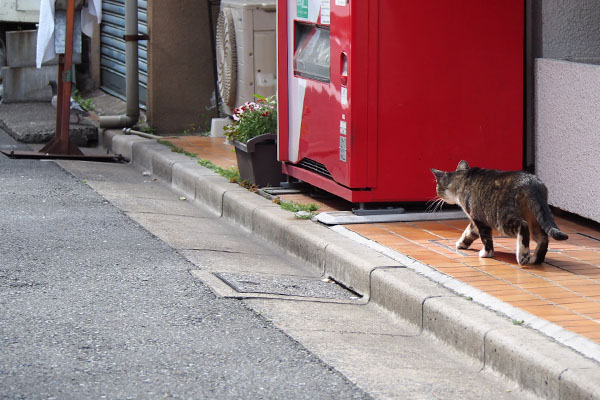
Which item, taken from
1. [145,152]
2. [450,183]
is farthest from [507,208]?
[145,152]

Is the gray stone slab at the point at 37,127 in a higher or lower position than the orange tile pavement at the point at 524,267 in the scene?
higher

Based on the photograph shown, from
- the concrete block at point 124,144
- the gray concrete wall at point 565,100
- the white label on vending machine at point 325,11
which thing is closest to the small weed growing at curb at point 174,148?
the concrete block at point 124,144

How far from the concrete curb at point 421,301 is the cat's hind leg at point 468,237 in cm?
46

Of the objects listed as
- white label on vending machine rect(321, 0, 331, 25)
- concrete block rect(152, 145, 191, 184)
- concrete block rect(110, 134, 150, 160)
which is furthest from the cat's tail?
concrete block rect(110, 134, 150, 160)

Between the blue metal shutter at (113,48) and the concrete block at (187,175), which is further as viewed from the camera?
the blue metal shutter at (113,48)

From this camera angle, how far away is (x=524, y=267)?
18.2 ft

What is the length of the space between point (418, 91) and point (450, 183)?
944 mm

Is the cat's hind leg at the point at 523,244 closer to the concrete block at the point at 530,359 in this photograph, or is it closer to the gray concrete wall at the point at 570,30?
the concrete block at the point at 530,359

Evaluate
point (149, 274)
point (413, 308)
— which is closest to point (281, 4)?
point (149, 274)

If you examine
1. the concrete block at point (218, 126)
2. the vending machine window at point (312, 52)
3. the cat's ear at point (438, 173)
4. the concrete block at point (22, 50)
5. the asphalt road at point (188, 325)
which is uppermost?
the concrete block at point (22, 50)

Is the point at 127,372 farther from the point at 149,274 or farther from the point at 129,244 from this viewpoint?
the point at 129,244

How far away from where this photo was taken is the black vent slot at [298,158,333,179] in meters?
7.39

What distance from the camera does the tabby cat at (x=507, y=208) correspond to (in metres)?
5.41

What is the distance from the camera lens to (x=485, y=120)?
22.7ft
